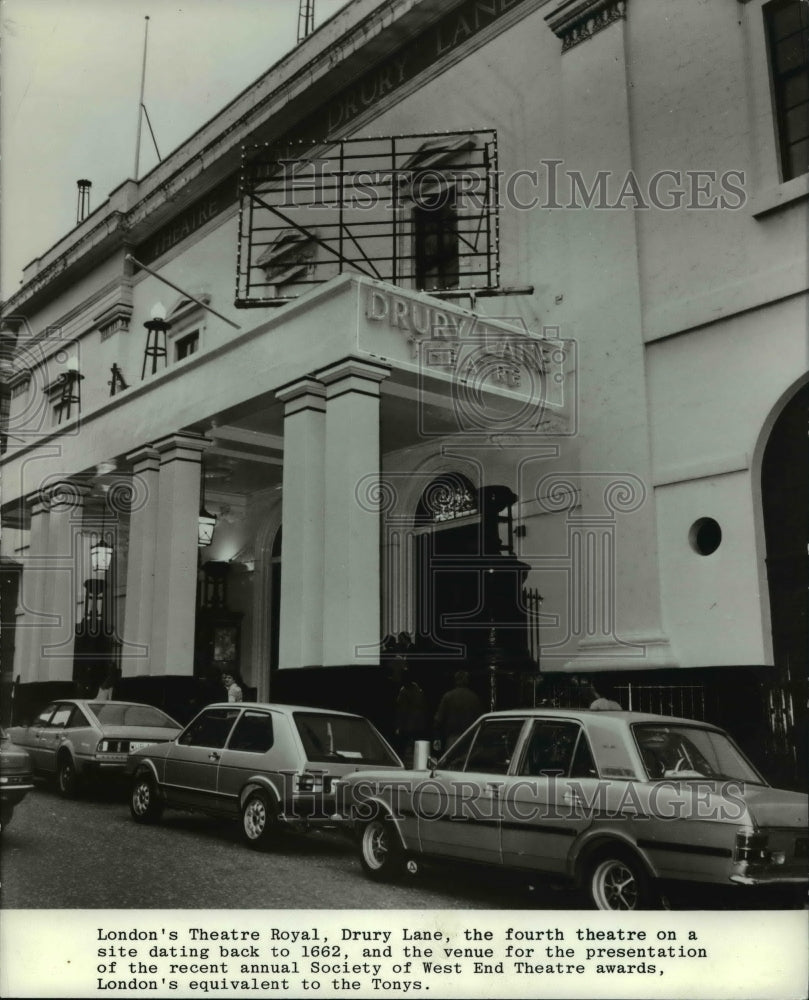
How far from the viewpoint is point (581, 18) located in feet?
39.9

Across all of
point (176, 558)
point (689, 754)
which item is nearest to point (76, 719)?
point (176, 558)

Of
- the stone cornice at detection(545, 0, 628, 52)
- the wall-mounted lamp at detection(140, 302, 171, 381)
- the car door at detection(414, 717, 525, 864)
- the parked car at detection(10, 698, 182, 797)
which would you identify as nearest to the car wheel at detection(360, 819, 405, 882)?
the car door at detection(414, 717, 525, 864)

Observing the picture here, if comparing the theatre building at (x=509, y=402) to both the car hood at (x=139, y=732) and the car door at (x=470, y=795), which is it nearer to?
the car hood at (x=139, y=732)

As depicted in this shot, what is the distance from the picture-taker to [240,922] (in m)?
6.05

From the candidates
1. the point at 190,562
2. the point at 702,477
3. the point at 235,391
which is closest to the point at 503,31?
the point at 235,391

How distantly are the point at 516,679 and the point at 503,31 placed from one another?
8.57 meters

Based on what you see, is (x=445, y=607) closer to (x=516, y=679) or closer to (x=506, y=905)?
(x=516, y=679)

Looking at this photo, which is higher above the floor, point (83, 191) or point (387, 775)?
point (83, 191)

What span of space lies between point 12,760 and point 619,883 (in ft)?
→ 15.7

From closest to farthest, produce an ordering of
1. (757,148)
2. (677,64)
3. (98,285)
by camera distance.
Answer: (757,148), (677,64), (98,285)

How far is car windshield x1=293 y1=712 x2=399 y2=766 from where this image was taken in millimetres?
8688

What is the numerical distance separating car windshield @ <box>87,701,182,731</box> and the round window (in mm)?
6316

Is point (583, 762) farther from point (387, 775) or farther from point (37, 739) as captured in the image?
point (37, 739)

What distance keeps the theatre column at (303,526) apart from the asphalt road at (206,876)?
2348 millimetres
